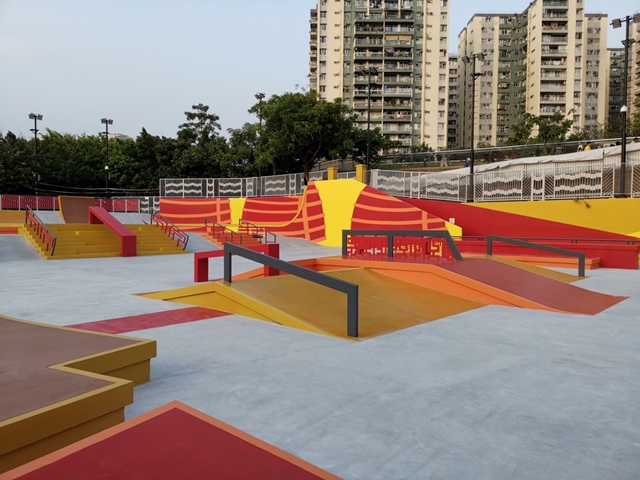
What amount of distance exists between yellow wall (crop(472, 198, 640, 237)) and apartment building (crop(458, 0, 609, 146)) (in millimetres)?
68879

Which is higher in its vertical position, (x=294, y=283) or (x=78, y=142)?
(x=78, y=142)

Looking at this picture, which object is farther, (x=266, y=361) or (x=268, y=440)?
(x=266, y=361)

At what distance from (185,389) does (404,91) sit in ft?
263

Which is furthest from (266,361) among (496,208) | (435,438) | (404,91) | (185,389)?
(404,91)

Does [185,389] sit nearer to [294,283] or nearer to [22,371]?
[22,371]

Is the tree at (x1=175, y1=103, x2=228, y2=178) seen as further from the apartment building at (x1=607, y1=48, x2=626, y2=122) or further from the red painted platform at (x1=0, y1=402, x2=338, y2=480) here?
the apartment building at (x1=607, y1=48, x2=626, y2=122)

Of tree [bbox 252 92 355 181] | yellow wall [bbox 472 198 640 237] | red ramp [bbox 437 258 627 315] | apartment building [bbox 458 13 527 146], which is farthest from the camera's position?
apartment building [bbox 458 13 527 146]

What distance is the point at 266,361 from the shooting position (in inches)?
194

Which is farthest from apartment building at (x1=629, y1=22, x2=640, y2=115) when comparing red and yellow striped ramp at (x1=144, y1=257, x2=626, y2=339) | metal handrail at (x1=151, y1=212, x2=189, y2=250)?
red and yellow striped ramp at (x1=144, y1=257, x2=626, y2=339)

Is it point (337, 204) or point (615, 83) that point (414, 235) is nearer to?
point (337, 204)

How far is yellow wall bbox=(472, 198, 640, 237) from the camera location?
18.1 metres

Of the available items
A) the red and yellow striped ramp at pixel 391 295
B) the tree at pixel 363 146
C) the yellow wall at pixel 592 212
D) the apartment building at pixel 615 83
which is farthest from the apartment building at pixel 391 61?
the red and yellow striped ramp at pixel 391 295

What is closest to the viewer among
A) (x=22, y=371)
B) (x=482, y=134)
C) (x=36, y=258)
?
(x=22, y=371)

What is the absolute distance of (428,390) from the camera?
13.6ft
